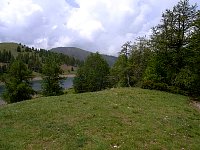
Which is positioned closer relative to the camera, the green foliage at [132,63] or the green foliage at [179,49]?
the green foliage at [179,49]

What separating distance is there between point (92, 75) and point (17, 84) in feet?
92.4

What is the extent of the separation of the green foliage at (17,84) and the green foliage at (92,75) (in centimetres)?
2121

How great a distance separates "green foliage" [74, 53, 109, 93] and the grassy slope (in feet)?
200

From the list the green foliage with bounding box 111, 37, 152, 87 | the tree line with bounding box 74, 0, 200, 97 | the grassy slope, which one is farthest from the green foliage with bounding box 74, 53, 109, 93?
the grassy slope

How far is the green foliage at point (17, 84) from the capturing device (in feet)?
215

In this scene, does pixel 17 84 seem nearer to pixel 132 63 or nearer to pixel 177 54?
pixel 132 63

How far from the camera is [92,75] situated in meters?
89.8

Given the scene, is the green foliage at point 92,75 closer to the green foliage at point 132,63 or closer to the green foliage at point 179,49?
the green foliage at point 132,63

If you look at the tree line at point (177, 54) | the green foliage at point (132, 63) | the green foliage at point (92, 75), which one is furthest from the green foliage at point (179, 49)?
the green foliage at point (92, 75)

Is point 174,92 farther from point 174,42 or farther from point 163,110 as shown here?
point 163,110

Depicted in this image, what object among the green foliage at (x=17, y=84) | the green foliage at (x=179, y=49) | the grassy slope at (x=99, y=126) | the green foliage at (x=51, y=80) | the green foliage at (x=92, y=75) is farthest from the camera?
the green foliage at (x=92, y=75)

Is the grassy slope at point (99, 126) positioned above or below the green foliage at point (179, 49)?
below

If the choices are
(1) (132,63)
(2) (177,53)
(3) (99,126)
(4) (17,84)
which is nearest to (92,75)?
(1) (132,63)

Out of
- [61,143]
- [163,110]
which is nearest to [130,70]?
[163,110]
